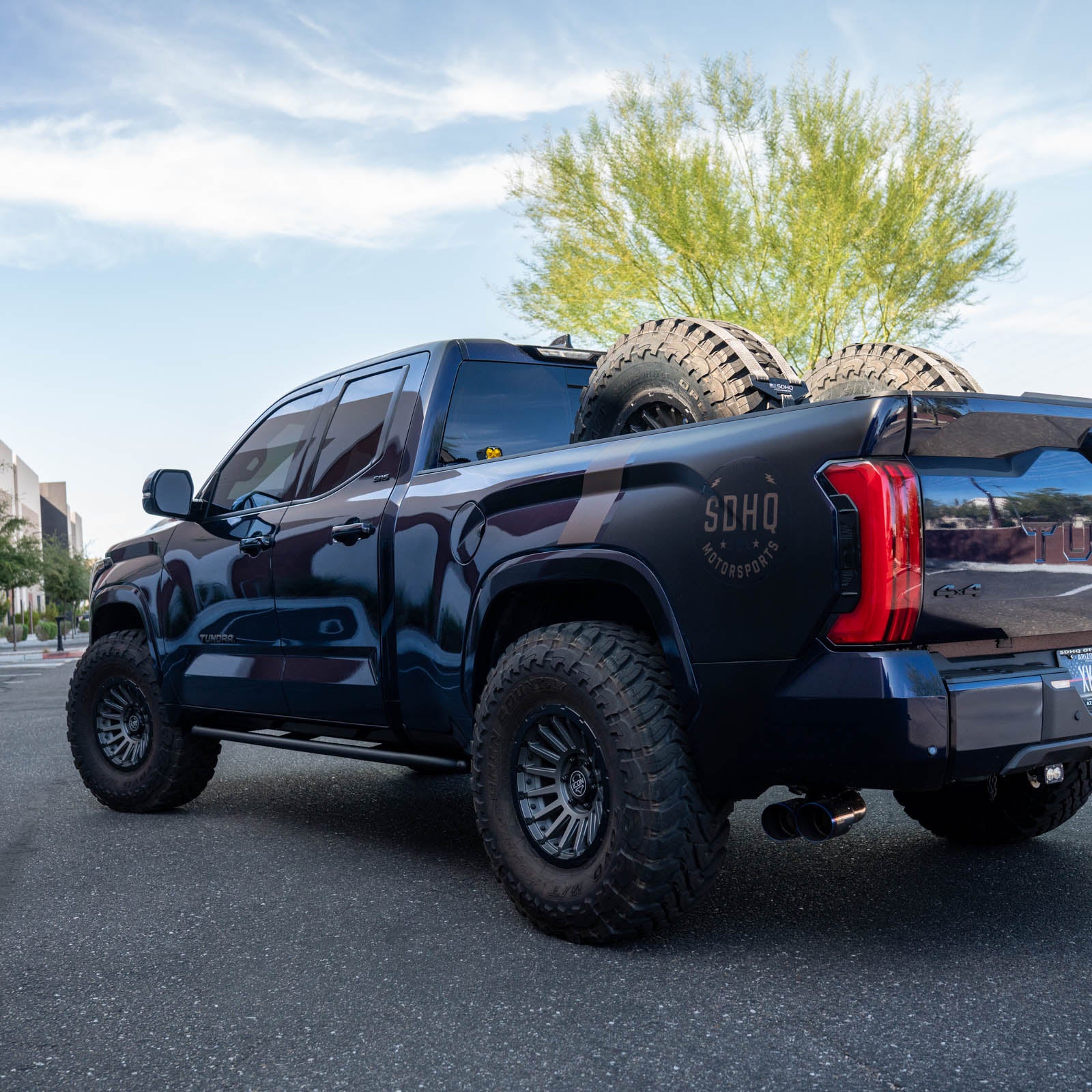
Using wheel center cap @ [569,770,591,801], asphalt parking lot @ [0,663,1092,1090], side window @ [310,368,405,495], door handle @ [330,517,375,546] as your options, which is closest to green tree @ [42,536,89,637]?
side window @ [310,368,405,495]

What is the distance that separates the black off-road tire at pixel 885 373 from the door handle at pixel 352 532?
5.88 ft

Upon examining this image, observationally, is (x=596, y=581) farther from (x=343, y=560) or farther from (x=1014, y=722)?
(x=343, y=560)

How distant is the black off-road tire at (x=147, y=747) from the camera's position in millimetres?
6000

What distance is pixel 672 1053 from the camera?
9.41ft

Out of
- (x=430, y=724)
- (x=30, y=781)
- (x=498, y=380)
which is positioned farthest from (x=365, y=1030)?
(x=30, y=781)

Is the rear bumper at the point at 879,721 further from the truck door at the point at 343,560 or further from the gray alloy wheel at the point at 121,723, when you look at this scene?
the gray alloy wheel at the point at 121,723

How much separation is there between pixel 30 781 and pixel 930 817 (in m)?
5.44

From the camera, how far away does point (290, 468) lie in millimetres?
5449

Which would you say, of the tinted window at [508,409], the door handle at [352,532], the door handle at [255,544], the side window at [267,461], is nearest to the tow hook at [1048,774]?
the tinted window at [508,409]

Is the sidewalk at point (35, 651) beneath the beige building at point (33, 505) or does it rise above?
beneath

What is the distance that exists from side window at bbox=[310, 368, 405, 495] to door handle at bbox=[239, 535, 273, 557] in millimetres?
284

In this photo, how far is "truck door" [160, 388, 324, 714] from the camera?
17.3 ft

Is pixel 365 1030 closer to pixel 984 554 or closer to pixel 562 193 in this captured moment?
pixel 984 554

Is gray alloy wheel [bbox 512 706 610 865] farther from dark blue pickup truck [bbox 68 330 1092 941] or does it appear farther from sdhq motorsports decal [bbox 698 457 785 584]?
sdhq motorsports decal [bbox 698 457 785 584]
